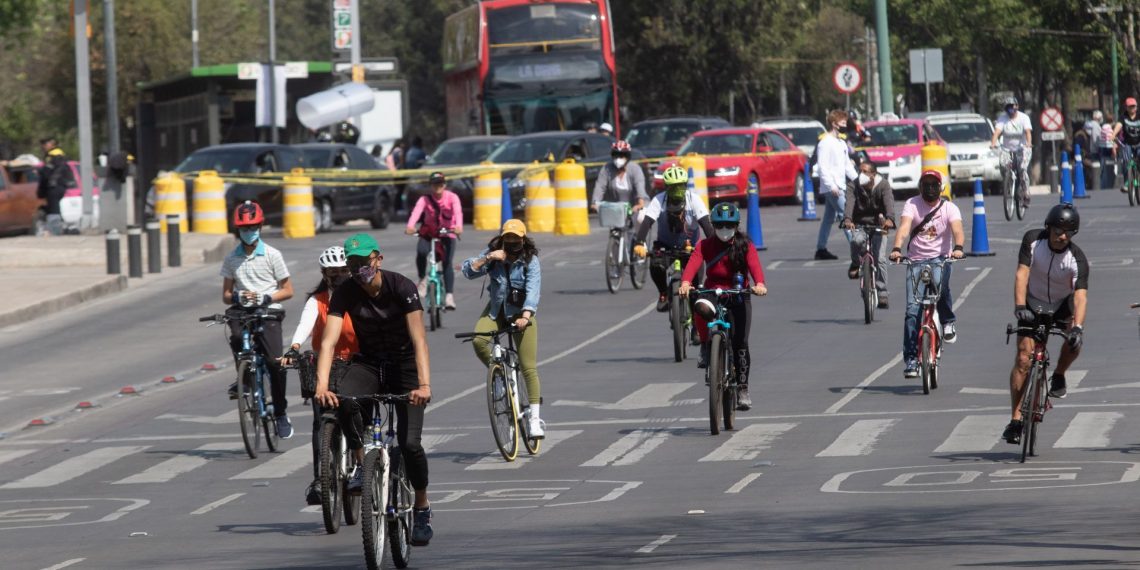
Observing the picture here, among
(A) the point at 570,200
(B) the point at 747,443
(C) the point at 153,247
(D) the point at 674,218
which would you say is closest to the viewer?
(B) the point at 747,443

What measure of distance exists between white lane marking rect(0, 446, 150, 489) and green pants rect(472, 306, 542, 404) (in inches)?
118

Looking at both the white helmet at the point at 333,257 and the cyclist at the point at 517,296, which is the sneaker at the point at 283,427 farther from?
the white helmet at the point at 333,257

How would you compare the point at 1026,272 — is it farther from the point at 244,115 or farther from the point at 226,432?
the point at 244,115

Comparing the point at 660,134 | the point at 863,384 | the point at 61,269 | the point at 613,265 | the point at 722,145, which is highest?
the point at 660,134

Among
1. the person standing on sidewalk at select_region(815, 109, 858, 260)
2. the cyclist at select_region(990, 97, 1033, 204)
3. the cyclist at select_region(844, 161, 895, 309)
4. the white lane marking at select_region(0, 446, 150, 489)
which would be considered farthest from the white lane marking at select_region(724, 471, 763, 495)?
the cyclist at select_region(990, 97, 1033, 204)

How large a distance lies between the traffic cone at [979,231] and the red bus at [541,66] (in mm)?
17252

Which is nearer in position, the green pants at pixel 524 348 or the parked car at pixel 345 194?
the green pants at pixel 524 348

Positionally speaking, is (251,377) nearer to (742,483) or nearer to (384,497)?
(742,483)

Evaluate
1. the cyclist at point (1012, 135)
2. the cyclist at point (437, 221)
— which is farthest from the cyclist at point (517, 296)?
the cyclist at point (1012, 135)

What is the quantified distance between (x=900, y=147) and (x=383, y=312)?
31571 mm

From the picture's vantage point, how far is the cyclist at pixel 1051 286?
46.3 ft

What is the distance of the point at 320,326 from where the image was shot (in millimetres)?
12953

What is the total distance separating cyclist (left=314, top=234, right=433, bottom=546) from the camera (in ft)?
35.3

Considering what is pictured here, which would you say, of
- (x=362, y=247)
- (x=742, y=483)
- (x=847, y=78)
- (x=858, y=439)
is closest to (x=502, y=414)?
(x=742, y=483)
